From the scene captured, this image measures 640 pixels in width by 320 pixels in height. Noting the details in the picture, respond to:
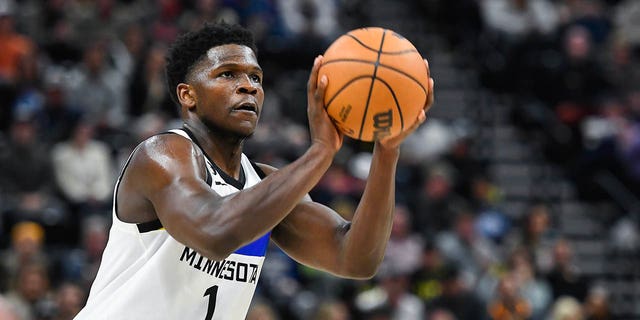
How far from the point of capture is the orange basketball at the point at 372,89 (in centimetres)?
434

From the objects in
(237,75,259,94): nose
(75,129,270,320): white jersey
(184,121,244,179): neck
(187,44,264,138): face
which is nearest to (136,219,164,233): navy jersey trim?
(75,129,270,320): white jersey

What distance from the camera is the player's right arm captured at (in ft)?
13.4

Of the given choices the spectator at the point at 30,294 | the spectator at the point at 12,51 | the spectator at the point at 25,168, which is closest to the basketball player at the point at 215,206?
the spectator at the point at 30,294

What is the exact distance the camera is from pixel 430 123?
15.4m

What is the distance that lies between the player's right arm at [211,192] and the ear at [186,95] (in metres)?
0.36

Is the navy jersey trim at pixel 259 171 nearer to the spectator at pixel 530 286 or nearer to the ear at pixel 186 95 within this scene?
the ear at pixel 186 95

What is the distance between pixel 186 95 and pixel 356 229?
3.55 ft

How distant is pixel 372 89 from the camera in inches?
173

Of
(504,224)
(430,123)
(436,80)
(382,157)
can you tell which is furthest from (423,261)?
(382,157)

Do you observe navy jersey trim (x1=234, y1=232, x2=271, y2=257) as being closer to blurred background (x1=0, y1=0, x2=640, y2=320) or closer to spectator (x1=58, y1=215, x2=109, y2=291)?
blurred background (x1=0, y1=0, x2=640, y2=320)

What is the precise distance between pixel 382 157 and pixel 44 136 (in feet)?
27.2

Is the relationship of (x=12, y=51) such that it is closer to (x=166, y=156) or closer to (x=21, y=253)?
(x=21, y=253)

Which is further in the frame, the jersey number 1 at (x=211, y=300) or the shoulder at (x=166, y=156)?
the jersey number 1 at (x=211, y=300)

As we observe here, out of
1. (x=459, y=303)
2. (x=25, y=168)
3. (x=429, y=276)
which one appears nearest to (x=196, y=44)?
(x=25, y=168)
